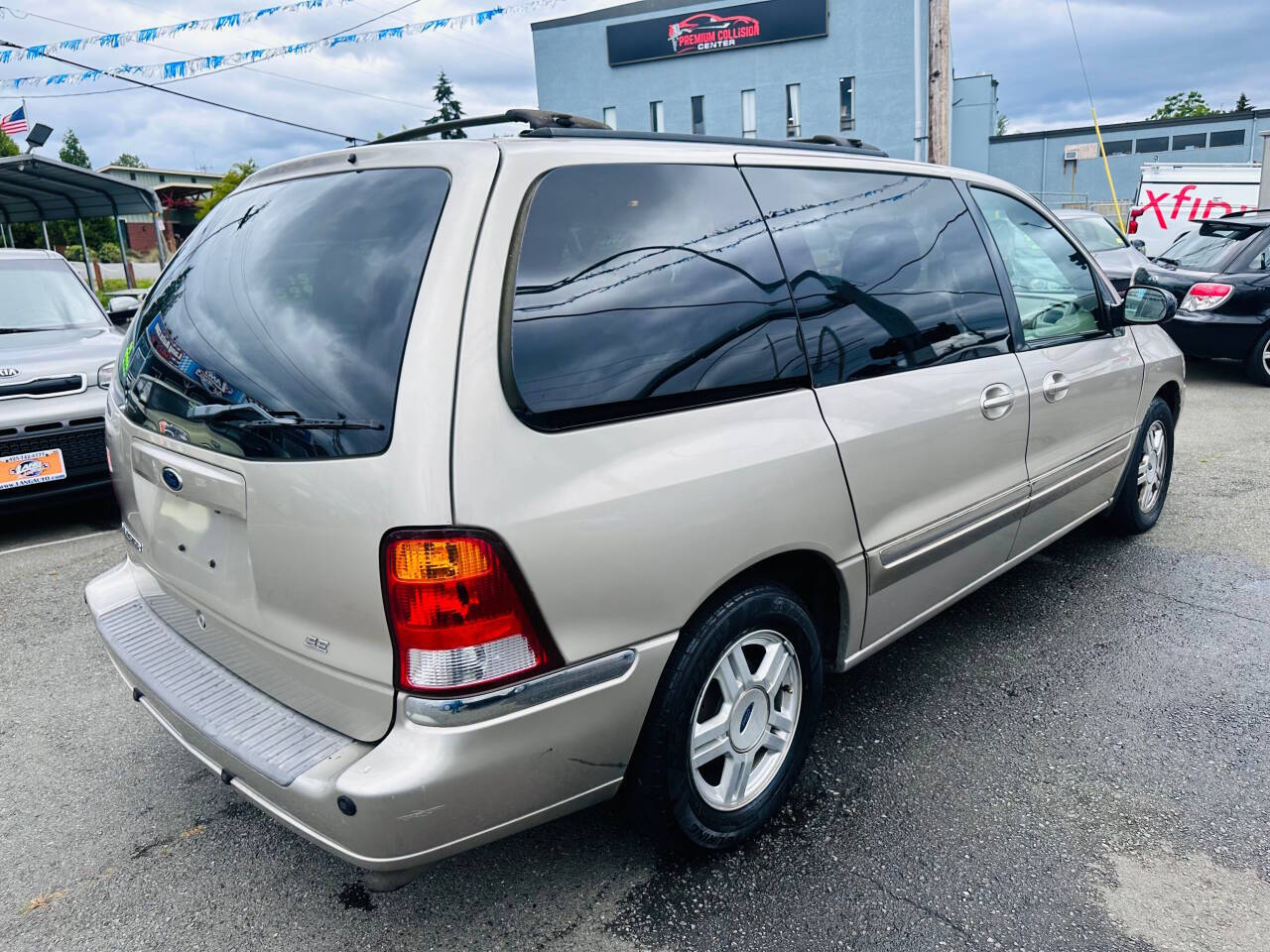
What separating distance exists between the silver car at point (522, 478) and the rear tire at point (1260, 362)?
303 inches

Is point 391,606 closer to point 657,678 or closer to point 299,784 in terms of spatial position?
point 299,784

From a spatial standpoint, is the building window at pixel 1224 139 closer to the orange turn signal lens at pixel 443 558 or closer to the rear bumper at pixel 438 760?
the rear bumper at pixel 438 760

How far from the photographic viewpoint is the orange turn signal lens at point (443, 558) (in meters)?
1.73

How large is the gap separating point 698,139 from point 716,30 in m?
34.6

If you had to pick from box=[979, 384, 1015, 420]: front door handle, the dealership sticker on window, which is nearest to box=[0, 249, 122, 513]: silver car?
the dealership sticker on window

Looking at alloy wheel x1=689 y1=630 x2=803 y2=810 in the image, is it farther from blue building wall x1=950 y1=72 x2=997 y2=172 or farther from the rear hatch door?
blue building wall x1=950 y1=72 x2=997 y2=172

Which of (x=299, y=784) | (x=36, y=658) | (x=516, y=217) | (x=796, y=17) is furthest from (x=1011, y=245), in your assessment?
(x=796, y=17)

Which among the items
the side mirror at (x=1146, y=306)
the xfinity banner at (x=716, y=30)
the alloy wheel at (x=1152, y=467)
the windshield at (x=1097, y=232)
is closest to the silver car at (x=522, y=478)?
the side mirror at (x=1146, y=306)

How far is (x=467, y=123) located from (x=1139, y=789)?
2643 mm

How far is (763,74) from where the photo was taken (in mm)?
33094

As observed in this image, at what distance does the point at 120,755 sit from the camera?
9.71 feet

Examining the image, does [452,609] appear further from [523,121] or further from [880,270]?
[880,270]

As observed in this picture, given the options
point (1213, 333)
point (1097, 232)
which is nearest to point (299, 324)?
point (1213, 333)

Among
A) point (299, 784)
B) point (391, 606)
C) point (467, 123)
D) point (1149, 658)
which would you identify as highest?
point (467, 123)
